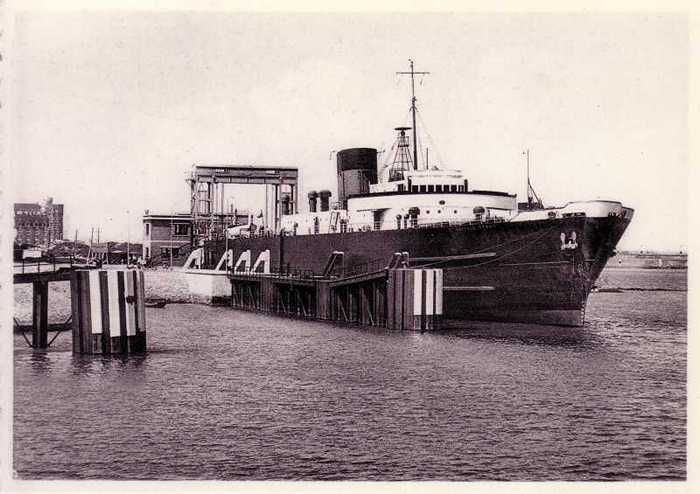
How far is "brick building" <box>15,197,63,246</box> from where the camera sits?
12.0 meters

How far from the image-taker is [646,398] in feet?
43.0

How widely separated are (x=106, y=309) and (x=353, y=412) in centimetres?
619

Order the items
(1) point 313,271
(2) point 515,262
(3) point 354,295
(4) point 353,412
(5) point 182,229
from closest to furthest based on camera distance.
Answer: (4) point 353,412 < (2) point 515,262 < (3) point 354,295 < (1) point 313,271 < (5) point 182,229

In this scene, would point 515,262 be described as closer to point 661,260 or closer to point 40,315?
point 661,260

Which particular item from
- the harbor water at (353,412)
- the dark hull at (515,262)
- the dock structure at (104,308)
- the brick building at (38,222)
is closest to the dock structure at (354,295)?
the dark hull at (515,262)

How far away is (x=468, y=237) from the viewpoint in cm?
2311

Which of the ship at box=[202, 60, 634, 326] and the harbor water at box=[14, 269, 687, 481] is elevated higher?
the ship at box=[202, 60, 634, 326]

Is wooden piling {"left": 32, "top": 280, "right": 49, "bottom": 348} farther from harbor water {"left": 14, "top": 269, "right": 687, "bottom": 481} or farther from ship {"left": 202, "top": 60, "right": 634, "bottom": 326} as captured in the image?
ship {"left": 202, "top": 60, "right": 634, "bottom": 326}

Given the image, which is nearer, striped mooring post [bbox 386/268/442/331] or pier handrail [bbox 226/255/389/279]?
striped mooring post [bbox 386/268/442/331]

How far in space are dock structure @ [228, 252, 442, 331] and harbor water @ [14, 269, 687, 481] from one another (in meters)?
2.80

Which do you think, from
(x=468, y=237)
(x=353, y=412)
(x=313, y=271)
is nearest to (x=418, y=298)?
(x=468, y=237)

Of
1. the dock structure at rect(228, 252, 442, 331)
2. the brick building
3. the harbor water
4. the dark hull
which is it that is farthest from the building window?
the brick building

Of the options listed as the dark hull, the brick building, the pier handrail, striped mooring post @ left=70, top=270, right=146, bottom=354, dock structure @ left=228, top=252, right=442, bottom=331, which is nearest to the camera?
the brick building

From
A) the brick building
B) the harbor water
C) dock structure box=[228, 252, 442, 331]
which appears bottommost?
the harbor water
